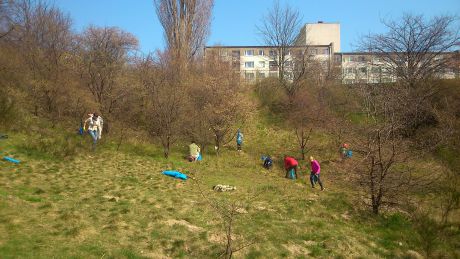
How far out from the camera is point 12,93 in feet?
54.1

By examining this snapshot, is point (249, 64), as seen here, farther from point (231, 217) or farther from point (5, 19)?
point (231, 217)

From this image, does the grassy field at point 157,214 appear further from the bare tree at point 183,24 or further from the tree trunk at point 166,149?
the bare tree at point 183,24

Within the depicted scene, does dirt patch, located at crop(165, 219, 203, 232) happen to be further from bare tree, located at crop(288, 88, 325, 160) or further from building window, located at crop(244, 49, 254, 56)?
building window, located at crop(244, 49, 254, 56)

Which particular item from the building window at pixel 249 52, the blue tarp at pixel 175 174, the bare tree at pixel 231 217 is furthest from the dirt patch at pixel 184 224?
the building window at pixel 249 52

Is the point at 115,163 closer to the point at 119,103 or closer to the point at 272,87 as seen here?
the point at 119,103

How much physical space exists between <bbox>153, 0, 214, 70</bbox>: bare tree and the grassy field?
13512 millimetres

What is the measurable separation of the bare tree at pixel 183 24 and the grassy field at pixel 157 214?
1351 cm

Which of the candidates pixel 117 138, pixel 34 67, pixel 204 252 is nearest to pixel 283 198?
pixel 204 252

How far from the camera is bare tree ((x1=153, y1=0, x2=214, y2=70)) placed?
2523cm

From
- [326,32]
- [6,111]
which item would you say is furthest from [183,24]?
[326,32]

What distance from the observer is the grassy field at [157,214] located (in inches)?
245

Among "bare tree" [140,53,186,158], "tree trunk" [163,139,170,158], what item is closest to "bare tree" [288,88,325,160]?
"bare tree" [140,53,186,158]

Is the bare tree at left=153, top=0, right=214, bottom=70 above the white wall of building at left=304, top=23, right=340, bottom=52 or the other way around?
the other way around

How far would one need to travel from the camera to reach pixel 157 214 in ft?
25.8
